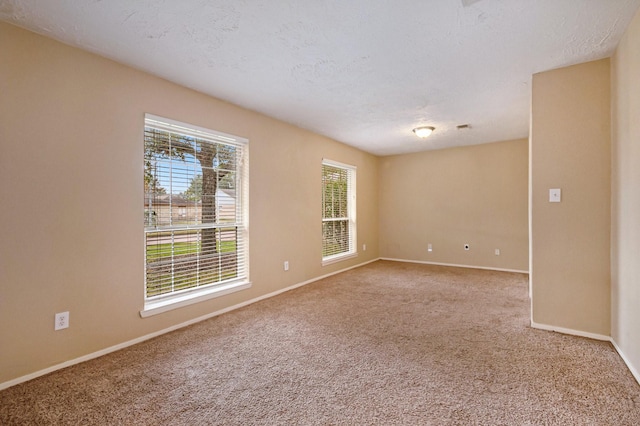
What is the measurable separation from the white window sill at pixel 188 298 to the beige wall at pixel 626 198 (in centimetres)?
339

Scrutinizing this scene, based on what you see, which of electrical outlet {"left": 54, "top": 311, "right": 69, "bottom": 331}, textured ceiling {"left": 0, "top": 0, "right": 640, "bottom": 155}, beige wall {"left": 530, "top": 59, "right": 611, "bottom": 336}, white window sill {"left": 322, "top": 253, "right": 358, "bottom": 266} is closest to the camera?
textured ceiling {"left": 0, "top": 0, "right": 640, "bottom": 155}

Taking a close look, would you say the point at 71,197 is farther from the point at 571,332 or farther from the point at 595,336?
the point at 595,336

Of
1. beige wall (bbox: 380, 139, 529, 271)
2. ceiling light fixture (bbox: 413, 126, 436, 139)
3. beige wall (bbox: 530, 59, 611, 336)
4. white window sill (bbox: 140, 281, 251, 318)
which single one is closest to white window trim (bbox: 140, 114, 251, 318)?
white window sill (bbox: 140, 281, 251, 318)

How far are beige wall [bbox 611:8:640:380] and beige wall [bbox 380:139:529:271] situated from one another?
3053mm

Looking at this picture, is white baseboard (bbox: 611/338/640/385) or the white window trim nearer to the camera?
white baseboard (bbox: 611/338/640/385)

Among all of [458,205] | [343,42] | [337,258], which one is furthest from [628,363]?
[458,205]

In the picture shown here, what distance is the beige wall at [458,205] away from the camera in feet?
17.5

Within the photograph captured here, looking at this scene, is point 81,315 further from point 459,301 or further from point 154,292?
point 459,301

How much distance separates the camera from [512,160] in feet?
17.5

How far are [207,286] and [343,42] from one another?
107 inches

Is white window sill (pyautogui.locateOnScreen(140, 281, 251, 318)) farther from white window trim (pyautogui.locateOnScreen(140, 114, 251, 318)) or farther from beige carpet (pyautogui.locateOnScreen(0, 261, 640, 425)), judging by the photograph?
beige carpet (pyautogui.locateOnScreen(0, 261, 640, 425))

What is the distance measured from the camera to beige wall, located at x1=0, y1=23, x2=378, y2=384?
2008mm

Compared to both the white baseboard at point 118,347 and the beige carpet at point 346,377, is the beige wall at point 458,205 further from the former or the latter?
the white baseboard at point 118,347

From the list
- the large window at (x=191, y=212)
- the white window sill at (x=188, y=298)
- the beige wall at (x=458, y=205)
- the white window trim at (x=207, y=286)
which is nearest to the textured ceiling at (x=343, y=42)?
the white window trim at (x=207, y=286)
